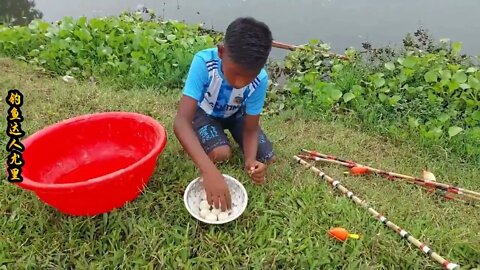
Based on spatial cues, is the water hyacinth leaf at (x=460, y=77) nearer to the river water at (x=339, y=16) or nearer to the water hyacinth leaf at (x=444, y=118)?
the water hyacinth leaf at (x=444, y=118)

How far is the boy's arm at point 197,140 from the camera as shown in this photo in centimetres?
213

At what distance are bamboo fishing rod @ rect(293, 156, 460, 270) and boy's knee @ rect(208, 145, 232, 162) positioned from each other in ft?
1.32

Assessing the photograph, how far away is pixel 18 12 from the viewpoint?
5785 millimetres

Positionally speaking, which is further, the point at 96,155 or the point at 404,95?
the point at 404,95

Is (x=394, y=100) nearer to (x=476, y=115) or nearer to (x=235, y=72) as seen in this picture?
(x=476, y=115)

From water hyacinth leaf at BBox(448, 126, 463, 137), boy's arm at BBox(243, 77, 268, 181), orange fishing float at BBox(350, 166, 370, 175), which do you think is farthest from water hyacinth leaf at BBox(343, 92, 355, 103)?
boy's arm at BBox(243, 77, 268, 181)

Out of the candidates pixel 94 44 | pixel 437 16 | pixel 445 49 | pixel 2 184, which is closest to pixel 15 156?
pixel 2 184

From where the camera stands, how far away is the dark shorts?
2582 mm

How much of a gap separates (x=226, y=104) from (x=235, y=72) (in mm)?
510

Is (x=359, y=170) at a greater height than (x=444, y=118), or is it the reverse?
(x=444, y=118)

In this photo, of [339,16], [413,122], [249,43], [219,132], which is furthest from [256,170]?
[339,16]

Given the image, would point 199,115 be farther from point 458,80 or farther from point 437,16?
point 437,16

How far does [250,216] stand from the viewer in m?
2.25

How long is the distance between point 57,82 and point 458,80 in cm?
269
